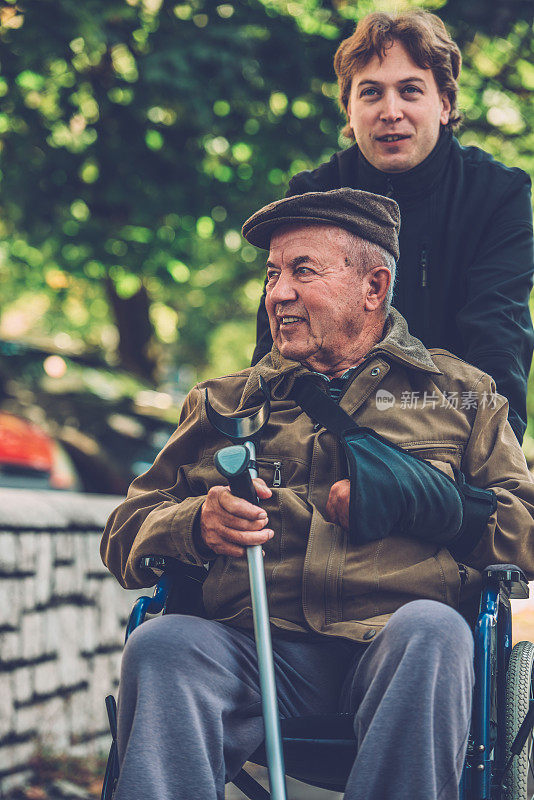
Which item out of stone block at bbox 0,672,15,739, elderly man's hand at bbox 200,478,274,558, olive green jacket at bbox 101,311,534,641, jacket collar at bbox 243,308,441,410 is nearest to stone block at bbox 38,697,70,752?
stone block at bbox 0,672,15,739

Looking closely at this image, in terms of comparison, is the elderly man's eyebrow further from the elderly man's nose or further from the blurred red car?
the blurred red car

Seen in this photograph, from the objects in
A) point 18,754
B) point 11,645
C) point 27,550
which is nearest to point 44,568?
point 27,550

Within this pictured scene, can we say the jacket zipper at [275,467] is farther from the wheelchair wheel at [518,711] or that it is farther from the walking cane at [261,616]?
the wheelchair wheel at [518,711]

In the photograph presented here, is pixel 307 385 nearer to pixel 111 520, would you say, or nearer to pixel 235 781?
pixel 111 520

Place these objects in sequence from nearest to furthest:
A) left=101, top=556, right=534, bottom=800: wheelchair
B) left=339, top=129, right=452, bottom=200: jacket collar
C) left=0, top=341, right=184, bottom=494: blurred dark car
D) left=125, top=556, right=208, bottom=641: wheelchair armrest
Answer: left=101, top=556, right=534, bottom=800: wheelchair < left=125, top=556, right=208, bottom=641: wheelchair armrest < left=339, top=129, right=452, bottom=200: jacket collar < left=0, top=341, right=184, bottom=494: blurred dark car

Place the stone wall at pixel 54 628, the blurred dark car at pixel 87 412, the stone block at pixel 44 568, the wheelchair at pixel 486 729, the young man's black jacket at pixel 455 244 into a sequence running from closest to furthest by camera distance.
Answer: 1. the wheelchair at pixel 486 729
2. the young man's black jacket at pixel 455 244
3. the stone wall at pixel 54 628
4. the stone block at pixel 44 568
5. the blurred dark car at pixel 87 412

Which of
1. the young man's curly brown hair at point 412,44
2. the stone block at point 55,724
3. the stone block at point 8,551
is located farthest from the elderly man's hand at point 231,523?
the stone block at point 55,724

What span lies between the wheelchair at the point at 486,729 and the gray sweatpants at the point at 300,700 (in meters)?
0.10

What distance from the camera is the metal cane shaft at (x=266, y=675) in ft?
7.15

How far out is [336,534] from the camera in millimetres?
2459

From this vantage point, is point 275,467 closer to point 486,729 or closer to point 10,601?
point 486,729

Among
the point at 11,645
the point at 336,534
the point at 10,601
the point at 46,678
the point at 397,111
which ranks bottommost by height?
the point at 46,678

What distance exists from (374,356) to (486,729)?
0.92m

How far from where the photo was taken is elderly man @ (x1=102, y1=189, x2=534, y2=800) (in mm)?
2123
